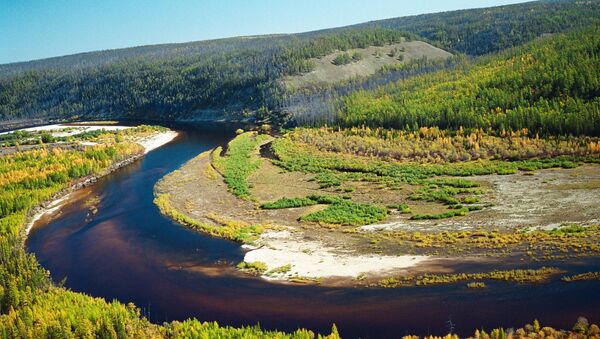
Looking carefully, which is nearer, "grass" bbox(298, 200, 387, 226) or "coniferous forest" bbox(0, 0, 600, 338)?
"coniferous forest" bbox(0, 0, 600, 338)

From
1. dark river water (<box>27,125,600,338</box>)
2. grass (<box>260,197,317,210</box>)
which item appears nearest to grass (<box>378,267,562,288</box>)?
dark river water (<box>27,125,600,338</box>)

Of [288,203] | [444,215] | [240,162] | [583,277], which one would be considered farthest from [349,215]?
[240,162]

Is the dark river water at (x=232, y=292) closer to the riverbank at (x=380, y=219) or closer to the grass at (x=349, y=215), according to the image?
the riverbank at (x=380, y=219)

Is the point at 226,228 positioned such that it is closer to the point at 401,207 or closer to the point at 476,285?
the point at 401,207

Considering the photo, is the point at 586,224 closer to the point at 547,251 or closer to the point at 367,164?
the point at 547,251

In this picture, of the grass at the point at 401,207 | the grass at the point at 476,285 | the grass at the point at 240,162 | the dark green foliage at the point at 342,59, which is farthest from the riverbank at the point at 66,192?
the dark green foliage at the point at 342,59

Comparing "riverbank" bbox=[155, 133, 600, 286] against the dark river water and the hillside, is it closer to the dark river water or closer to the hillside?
the dark river water
